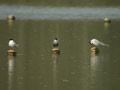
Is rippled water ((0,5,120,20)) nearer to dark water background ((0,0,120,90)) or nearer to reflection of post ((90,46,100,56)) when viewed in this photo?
dark water background ((0,0,120,90))

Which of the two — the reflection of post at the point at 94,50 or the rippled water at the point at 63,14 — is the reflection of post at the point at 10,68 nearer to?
the reflection of post at the point at 94,50

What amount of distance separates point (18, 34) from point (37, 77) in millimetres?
20353

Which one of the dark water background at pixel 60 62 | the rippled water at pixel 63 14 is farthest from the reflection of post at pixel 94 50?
the rippled water at pixel 63 14

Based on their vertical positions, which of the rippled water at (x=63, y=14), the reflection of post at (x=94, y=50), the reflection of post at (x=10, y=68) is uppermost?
the rippled water at (x=63, y=14)

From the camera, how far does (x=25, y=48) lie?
1607 inches

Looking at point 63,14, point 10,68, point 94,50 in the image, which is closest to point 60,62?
point 10,68

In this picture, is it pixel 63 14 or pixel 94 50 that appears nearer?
pixel 94 50

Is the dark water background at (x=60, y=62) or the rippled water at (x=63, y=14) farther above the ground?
the rippled water at (x=63, y=14)

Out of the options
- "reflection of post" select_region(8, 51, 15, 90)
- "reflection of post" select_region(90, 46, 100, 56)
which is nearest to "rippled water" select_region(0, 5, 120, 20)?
"reflection of post" select_region(90, 46, 100, 56)

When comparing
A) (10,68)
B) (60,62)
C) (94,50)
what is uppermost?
(94,50)

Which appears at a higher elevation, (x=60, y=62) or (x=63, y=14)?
(x=63, y=14)

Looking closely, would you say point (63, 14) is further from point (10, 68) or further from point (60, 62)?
point (10, 68)

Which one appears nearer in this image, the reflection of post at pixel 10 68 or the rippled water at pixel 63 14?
the reflection of post at pixel 10 68

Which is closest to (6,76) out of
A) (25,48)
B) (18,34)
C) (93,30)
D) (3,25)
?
(25,48)
